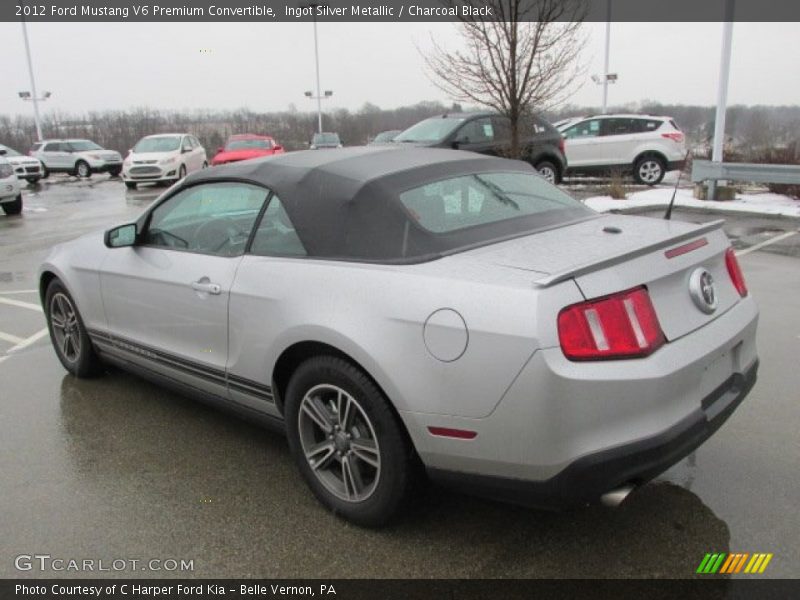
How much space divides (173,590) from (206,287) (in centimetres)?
141

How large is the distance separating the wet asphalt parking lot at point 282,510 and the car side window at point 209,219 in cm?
108

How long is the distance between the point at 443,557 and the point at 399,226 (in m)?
1.34

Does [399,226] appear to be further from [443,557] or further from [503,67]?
[503,67]

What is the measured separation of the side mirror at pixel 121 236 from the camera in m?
3.99

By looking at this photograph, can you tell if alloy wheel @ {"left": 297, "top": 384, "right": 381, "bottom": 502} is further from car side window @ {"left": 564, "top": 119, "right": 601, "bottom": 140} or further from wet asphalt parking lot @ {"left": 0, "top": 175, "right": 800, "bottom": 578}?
car side window @ {"left": 564, "top": 119, "right": 601, "bottom": 140}

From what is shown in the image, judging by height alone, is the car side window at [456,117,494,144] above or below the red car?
above

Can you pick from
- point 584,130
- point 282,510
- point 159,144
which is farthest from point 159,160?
point 282,510

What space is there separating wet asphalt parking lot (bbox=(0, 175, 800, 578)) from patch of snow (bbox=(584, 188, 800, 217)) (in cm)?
824

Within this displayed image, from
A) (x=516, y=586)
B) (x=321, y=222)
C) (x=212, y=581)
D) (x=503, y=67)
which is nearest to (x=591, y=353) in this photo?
(x=516, y=586)

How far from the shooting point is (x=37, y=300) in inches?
282

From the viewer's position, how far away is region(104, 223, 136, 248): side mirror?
13.1 feet

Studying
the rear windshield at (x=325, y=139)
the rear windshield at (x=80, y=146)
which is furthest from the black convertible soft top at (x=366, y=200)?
the rear windshield at (x=325, y=139)

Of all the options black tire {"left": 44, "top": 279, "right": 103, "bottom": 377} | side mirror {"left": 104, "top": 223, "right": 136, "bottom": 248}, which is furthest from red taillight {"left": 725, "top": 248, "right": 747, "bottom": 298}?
black tire {"left": 44, "top": 279, "right": 103, "bottom": 377}

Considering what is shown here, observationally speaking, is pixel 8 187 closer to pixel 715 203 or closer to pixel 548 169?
pixel 548 169
